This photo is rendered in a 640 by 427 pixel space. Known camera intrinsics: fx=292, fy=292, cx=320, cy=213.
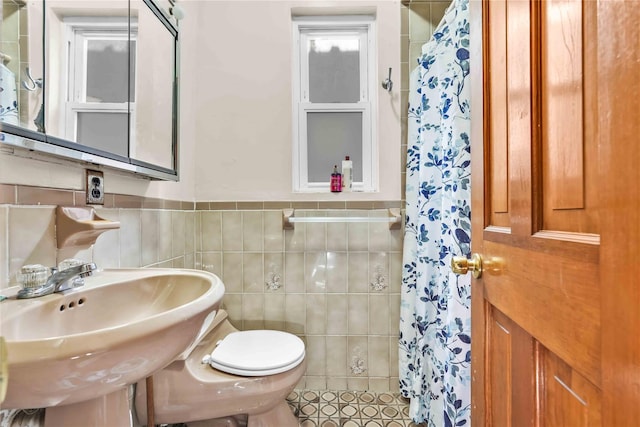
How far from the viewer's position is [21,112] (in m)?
0.66

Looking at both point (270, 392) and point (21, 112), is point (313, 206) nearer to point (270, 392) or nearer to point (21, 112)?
point (270, 392)

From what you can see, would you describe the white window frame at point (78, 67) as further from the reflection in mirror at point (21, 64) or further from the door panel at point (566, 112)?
the door panel at point (566, 112)

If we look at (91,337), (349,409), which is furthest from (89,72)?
(349,409)

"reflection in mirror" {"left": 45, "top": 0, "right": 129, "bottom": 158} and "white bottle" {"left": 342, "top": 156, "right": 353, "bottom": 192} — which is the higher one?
"reflection in mirror" {"left": 45, "top": 0, "right": 129, "bottom": 158}

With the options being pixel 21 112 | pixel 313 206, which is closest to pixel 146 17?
pixel 21 112

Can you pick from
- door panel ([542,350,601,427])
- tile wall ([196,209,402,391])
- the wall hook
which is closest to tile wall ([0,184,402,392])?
tile wall ([196,209,402,391])

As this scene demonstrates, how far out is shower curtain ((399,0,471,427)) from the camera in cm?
101

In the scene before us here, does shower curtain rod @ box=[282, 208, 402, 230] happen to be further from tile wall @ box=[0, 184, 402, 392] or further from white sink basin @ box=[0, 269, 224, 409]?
white sink basin @ box=[0, 269, 224, 409]

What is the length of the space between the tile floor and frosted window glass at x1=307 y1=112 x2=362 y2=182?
1216 mm

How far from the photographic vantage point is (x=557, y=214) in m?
0.47

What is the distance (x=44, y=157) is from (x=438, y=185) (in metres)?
1.34

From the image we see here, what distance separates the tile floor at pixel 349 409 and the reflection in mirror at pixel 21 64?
5.08 ft

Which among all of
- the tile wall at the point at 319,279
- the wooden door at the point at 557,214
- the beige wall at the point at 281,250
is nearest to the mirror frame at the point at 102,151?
the beige wall at the point at 281,250

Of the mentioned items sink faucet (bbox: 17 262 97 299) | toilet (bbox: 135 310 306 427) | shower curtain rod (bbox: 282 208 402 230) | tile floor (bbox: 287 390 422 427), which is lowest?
tile floor (bbox: 287 390 422 427)
